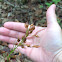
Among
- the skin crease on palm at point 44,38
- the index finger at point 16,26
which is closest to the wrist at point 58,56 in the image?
the skin crease on palm at point 44,38

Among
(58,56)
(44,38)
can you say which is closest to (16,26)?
(44,38)

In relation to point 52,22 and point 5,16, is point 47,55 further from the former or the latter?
point 5,16

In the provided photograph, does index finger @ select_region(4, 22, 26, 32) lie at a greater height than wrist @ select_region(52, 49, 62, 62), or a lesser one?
greater

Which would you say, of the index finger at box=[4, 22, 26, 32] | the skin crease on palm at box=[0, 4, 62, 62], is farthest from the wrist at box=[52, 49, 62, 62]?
the index finger at box=[4, 22, 26, 32]

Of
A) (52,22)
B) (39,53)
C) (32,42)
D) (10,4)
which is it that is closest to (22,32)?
(32,42)

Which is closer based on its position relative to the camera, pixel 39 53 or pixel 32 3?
pixel 39 53

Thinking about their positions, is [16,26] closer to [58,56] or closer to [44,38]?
[44,38]

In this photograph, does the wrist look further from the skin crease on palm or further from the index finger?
the index finger

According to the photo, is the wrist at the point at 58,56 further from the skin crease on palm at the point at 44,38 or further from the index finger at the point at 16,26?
the index finger at the point at 16,26
